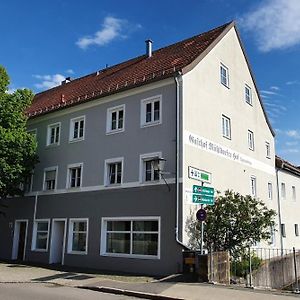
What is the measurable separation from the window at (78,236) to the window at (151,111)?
5739mm

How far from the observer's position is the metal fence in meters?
16.3

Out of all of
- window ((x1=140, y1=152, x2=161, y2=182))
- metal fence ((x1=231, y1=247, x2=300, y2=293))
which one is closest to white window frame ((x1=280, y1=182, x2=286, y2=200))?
metal fence ((x1=231, y1=247, x2=300, y2=293))

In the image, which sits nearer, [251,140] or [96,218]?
[96,218]

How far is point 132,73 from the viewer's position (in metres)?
21.8

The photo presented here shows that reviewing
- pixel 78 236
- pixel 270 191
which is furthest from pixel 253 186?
pixel 78 236

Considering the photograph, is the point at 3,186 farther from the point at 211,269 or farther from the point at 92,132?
the point at 211,269

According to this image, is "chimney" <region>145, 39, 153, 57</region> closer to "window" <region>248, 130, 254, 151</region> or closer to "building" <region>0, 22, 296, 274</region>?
"building" <region>0, 22, 296, 274</region>

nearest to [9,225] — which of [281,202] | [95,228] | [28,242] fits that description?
[28,242]

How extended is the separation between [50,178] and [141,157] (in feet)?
22.7

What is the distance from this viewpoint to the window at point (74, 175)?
2109cm

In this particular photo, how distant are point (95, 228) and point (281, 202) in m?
13.6

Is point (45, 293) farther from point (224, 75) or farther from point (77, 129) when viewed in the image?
point (224, 75)

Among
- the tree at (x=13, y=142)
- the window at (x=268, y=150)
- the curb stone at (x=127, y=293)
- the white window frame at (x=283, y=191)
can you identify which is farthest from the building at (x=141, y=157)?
the curb stone at (x=127, y=293)

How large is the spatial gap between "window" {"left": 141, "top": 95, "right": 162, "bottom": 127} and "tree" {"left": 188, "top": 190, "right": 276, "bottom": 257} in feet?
15.7
